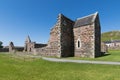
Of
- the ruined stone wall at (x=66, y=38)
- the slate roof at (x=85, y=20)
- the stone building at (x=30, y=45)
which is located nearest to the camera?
the slate roof at (x=85, y=20)

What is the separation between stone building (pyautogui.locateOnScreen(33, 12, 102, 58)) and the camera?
107ft

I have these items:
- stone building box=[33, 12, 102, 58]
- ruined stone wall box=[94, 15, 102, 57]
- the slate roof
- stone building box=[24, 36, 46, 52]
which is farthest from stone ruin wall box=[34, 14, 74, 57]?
stone building box=[24, 36, 46, 52]

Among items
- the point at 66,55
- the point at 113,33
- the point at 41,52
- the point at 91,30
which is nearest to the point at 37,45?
the point at 41,52

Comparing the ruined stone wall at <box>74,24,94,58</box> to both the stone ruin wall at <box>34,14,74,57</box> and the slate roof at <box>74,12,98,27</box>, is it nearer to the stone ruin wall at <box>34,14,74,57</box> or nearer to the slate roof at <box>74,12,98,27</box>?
the slate roof at <box>74,12,98,27</box>

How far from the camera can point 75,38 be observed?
36156mm

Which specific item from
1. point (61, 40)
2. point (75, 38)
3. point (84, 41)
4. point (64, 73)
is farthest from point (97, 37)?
point (64, 73)

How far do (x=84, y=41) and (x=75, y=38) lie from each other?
2992mm

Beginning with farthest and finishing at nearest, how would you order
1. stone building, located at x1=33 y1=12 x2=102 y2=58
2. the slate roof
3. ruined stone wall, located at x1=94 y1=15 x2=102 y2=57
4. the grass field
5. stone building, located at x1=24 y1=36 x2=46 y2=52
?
stone building, located at x1=24 y1=36 x2=46 y2=52 < the slate roof < ruined stone wall, located at x1=94 y1=15 x2=102 y2=57 < stone building, located at x1=33 y1=12 x2=102 y2=58 < the grass field

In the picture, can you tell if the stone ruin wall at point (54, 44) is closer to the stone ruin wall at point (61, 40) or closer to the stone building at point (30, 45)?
the stone ruin wall at point (61, 40)

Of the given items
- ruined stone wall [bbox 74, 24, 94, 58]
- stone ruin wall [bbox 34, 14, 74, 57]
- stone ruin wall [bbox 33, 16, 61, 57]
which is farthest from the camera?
stone ruin wall [bbox 33, 16, 61, 57]

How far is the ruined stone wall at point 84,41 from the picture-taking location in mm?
32281

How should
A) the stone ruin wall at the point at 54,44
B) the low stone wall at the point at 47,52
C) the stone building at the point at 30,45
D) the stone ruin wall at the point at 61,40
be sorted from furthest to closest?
1. the stone building at the point at 30,45
2. the low stone wall at the point at 47,52
3. the stone ruin wall at the point at 54,44
4. the stone ruin wall at the point at 61,40

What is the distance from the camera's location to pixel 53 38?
118 feet

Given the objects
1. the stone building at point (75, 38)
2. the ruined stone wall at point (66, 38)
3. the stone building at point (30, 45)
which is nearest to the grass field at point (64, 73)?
the stone building at point (75, 38)
